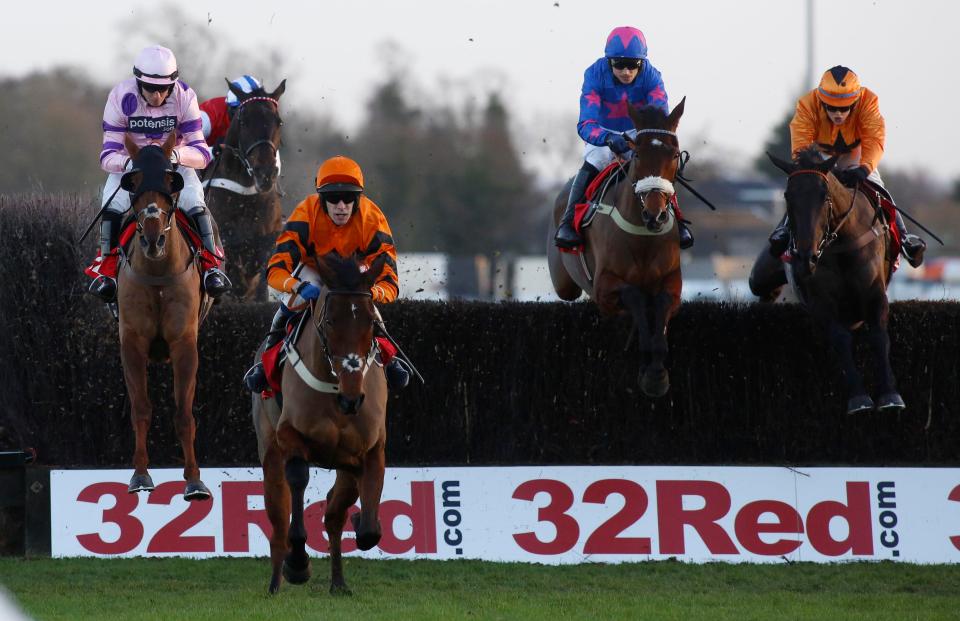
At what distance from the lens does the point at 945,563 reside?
9.47 m

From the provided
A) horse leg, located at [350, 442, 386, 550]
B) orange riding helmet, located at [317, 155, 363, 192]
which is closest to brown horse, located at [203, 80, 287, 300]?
orange riding helmet, located at [317, 155, 363, 192]

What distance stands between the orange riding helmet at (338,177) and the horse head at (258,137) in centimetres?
389

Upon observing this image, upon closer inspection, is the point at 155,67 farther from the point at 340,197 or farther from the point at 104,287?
the point at 340,197

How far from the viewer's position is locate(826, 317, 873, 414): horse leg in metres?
9.59

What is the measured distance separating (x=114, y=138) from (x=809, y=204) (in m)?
4.59

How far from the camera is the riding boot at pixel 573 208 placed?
1041cm

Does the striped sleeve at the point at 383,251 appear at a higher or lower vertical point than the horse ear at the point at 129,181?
lower

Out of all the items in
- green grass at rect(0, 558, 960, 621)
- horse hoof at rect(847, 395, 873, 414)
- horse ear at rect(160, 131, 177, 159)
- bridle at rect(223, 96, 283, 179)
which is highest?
bridle at rect(223, 96, 283, 179)

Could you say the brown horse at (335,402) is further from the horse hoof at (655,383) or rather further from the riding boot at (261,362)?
the horse hoof at (655,383)

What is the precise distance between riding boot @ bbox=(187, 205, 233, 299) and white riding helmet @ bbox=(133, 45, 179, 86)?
865mm

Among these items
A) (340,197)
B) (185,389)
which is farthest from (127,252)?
(340,197)

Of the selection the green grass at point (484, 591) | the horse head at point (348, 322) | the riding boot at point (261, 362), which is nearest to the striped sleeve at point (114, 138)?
the riding boot at point (261, 362)

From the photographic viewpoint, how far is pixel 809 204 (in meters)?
9.55

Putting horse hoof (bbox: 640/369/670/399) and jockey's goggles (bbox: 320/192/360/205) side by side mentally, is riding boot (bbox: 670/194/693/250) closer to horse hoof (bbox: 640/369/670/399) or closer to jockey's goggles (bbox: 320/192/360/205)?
horse hoof (bbox: 640/369/670/399)
